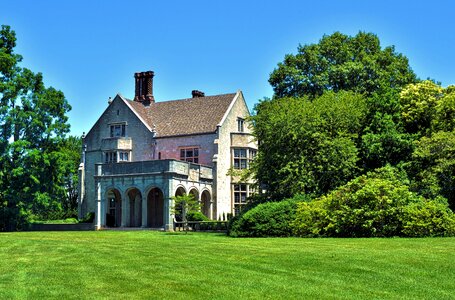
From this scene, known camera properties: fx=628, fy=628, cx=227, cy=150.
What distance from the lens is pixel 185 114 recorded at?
5519 centimetres

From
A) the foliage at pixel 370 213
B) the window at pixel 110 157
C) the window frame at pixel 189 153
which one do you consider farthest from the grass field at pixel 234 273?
the window at pixel 110 157

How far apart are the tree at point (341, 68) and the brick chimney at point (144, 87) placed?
37.3 ft

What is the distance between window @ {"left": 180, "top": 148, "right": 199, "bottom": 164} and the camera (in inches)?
2052

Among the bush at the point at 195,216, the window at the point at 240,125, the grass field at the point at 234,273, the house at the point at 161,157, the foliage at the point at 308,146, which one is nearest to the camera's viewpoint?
the grass field at the point at 234,273

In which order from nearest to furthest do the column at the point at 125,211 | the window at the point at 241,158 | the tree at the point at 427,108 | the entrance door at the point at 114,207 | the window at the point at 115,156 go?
the tree at the point at 427,108
the column at the point at 125,211
the entrance door at the point at 114,207
the window at the point at 241,158
the window at the point at 115,156

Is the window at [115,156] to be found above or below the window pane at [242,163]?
above

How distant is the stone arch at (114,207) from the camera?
169ft

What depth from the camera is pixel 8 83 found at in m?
47.9

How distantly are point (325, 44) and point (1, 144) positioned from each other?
28.6 metres

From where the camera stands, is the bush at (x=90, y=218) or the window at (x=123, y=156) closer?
the bush at (x=90, y=218)

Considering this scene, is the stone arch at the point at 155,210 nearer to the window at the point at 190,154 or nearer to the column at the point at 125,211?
the column at the point at 125,211

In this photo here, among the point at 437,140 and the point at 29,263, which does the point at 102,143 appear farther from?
the point at 29,263

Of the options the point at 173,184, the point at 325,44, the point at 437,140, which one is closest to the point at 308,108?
the point at 437,140

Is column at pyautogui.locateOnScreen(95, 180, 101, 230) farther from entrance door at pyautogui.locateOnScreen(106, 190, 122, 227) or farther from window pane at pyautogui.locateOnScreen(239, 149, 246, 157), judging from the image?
window pane at pyautogui.locateOnScreen(239, 149, 246, 157)
